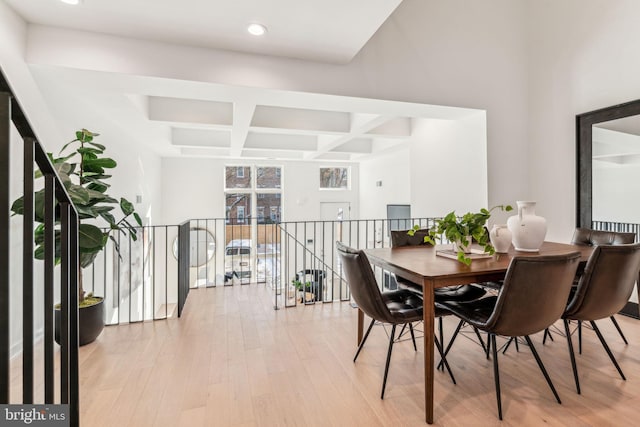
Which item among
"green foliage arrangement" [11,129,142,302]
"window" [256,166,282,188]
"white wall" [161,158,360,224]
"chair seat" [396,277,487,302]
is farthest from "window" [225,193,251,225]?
"chair seat" [396,277,487,302]

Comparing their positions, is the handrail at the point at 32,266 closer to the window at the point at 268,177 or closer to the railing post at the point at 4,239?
the railing post at the point at 4,239

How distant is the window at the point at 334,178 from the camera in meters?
9.05

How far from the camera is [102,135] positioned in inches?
155

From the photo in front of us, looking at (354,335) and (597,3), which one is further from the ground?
(597,3)

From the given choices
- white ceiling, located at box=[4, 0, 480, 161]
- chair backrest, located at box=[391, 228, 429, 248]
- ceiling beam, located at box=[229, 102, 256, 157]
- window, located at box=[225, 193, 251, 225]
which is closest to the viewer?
white ceiling, located at box=[4, 0, 480, 161]

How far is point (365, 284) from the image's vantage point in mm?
1942

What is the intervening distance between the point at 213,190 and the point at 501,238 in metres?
6.94

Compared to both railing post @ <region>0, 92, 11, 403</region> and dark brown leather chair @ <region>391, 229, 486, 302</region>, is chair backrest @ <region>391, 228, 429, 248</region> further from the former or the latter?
railing post @ <region>0, 92, 11, 403</region>

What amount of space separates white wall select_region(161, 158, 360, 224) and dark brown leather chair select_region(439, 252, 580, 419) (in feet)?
22.8

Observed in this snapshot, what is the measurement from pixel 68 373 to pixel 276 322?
2155mm

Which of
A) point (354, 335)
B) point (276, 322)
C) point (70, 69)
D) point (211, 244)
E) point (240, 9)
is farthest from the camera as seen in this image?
point (211, 244)

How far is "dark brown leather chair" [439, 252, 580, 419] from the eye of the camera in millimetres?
1702

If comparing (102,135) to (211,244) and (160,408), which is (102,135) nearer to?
(160,408)

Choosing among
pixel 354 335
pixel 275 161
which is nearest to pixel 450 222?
pixel 354 335
